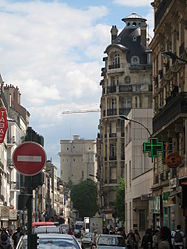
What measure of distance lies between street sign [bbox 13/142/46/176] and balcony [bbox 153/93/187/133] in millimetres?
23865

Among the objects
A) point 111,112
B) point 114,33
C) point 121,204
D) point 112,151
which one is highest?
point 114,33

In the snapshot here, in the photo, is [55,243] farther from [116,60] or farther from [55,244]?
[116,60]

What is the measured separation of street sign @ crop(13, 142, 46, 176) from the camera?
13969mm

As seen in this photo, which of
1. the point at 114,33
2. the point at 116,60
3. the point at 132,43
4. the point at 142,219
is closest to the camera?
the point at 142,219

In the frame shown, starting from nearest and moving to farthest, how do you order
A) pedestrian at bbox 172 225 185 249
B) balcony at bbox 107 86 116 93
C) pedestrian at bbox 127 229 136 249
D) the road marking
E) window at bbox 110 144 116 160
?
1. the road marking
2. pedestrian at bbox 172 225 185 249
3. pedestrian at bbox 127 229 136 249
4. balcony at bbox 107 86 116 93
5. window at bbox 110 144 116 160

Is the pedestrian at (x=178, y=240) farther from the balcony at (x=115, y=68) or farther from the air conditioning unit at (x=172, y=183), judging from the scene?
the balcony at (x=115, y=68)

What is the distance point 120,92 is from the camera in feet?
379

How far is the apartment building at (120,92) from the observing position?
378 ft

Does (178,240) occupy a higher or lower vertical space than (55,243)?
lower

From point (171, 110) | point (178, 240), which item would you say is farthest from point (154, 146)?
point (178, 240)

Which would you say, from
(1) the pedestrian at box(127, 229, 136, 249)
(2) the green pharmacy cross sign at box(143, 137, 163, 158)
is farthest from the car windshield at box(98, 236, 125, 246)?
(2) the green pharmacy cross sign at box(143, 137, 163, 158)

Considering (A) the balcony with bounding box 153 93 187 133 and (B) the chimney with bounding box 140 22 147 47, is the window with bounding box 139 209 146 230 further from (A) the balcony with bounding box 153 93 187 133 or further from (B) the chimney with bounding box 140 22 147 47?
(B) the chimney with bounding box 140 22 147 47

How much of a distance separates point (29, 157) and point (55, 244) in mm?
3746

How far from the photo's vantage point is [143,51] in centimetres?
11819
